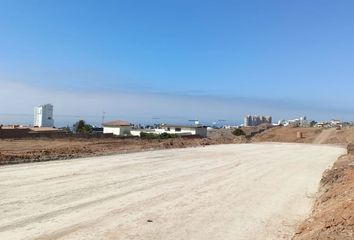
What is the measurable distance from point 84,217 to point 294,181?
1231 cm

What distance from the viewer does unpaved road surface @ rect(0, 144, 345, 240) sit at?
35.2ft

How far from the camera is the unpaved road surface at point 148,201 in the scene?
10.7 meters

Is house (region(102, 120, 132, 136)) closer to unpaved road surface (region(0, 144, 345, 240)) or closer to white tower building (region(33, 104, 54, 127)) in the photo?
white tower building (region(33, 104, 54, 127))

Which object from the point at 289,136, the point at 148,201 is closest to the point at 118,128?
the point at 289,136

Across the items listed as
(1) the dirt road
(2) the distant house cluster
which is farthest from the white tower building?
(1) the dirt road

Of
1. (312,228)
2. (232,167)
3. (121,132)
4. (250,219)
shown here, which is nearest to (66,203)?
(250,219)

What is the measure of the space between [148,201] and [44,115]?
12500 cm

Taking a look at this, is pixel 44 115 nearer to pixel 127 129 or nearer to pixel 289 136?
pixel 127 129

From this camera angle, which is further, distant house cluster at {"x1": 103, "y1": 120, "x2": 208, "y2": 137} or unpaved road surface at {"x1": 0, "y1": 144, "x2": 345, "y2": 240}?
distant house cluster at {"x1": 103, "y1": 120, "x2": 208, "y2": 137}

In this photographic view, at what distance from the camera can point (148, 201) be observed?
1439 centimetres

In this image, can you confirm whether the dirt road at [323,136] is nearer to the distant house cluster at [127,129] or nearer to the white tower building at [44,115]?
the distant house cluster at [127,129]

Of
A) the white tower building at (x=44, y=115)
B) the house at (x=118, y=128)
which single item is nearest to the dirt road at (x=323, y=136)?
the house at (x=118, y=128)

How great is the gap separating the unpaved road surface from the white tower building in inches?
4396

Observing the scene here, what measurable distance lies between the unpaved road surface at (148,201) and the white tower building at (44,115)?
11165cm
